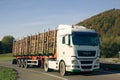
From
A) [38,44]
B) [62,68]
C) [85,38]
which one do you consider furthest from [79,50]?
[38,44]

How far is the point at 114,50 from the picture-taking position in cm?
5978

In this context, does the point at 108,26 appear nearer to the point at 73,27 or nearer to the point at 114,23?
the point at 114,23

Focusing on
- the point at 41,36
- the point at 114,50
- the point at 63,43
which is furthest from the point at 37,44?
the point at 114,50

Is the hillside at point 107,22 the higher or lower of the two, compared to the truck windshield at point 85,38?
higher

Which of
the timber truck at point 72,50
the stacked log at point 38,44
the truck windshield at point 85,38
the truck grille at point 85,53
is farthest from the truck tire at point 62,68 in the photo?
the stacked log at point 38,44

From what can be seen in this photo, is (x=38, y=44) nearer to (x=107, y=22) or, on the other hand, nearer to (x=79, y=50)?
(x=79, y=50)

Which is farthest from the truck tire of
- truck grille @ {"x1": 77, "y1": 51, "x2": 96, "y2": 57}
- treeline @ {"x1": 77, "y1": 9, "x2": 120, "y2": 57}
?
treeline @ {"x1": 77, "y1": 9, "x2": 120, "y2": 57}

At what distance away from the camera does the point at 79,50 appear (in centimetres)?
2073

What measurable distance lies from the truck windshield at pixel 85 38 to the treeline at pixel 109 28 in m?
37.6

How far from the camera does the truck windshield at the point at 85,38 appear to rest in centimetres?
2083

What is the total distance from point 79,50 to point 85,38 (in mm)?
947

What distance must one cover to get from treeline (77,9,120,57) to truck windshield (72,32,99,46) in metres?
37.6

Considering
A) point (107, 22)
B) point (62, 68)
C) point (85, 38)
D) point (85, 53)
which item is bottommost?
point (62, 68)

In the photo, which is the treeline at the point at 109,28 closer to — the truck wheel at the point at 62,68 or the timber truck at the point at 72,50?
the timber truck at the point at 72,50
